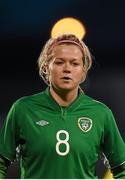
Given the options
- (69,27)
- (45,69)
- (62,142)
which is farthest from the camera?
(69,27)

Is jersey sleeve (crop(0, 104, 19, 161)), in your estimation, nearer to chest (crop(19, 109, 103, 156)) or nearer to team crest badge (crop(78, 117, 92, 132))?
chest (crop(19, 109, 103, 156))

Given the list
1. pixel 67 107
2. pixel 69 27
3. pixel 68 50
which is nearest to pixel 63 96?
pixel 67 107

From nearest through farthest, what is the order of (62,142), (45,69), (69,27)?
(62,142) < (45,69) < (69,27)

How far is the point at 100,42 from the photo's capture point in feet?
6.24

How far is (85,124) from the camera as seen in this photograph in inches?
52.9

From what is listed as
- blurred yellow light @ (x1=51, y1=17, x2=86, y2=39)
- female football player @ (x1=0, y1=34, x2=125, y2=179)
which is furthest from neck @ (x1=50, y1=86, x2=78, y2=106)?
blurred yellow light @ (x1=51, y1=17, x2=86, y2=39)

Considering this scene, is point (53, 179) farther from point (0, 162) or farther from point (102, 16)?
point (102, 16)

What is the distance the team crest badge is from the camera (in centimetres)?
134

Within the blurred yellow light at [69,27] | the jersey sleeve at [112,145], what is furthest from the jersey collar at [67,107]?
the blurred yellow light at [69,27]

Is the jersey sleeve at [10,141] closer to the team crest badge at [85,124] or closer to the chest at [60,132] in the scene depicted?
the chest at [60,132]

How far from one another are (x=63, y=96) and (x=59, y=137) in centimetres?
14

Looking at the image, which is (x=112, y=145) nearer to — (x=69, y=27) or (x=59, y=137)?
(x=59, y=137)

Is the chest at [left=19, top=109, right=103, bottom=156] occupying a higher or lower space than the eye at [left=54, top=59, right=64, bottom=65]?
lower

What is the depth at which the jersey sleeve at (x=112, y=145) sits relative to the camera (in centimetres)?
135
